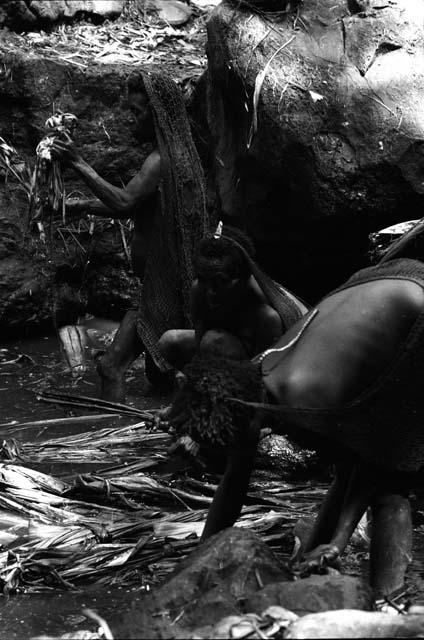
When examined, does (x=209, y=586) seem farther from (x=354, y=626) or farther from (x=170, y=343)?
(x=170, y=343)

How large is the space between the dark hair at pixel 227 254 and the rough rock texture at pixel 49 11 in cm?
595

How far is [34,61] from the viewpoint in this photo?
31.5 ft

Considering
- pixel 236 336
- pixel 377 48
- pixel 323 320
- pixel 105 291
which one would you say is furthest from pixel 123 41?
pixel 323 320

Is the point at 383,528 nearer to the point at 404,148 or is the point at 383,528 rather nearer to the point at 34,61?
the point at 404,148

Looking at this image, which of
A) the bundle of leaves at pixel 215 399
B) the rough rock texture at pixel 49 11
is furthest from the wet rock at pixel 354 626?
the rough rock texture at pixel 49 11

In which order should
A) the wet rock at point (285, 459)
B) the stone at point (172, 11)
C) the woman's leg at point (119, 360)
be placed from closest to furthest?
the wet rock at point (285, 459)
the woman's leg at point (119, 360)
the stone at point (172, 11)

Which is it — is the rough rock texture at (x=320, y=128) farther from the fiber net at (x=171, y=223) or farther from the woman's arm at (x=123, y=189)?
the woman's arm at (x=123, y=189)

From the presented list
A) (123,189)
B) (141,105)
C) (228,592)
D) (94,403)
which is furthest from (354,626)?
(141,105)

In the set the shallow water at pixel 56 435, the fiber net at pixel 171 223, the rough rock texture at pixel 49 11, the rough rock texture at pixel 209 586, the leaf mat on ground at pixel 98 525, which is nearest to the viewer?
the rough rock texture at pixel 209 586

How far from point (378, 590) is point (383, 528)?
0.72ft

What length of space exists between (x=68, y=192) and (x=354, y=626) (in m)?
6.77

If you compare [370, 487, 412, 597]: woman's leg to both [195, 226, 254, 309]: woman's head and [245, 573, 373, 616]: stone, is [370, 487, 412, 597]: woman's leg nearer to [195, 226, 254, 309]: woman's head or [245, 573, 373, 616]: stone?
[245, 573, 373, 616]: stone

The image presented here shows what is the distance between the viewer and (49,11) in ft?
35.0

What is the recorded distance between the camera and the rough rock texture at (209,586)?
332 centimetres
